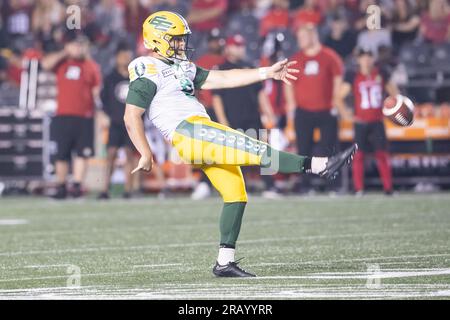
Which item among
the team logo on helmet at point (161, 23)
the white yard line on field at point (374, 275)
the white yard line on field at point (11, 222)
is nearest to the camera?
the white yard line on field at point (374, 275)

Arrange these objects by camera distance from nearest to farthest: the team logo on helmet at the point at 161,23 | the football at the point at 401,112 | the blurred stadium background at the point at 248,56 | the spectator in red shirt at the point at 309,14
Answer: the team logo on helmet at the point at 161,23 < the football at the point at 401,112 < the blurred stadium background at the point at 248,56 < the spectator in red shirt at the point at 309,14

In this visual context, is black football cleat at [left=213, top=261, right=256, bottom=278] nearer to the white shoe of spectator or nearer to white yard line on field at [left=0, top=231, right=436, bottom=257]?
white yard line on field at [left=0, top=231, right=436, bottom=257]

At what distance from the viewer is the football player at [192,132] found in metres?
8.32

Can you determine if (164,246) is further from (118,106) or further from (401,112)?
(118,106)

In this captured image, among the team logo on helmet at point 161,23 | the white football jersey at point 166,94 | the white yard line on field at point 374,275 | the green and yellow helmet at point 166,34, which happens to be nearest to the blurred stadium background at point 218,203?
the white yard line on field at point 374,275

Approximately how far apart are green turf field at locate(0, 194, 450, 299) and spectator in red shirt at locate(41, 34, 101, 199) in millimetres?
1301

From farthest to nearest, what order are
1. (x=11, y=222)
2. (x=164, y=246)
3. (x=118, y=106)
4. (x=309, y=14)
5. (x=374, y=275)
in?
(x=309, y=14), (x=118, y=106), (x=11, y=222), (x=164, y=246), (x=374, y=275)

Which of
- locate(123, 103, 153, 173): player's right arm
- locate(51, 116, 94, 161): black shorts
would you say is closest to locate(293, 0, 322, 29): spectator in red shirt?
locate(51, 116, 94, 161): black shorts

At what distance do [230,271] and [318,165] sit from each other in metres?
0.91

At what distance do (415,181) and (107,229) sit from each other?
7.09 m

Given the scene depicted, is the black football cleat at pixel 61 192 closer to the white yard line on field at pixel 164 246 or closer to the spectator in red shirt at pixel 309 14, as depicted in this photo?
the spectator in red shirt at pixel 309 14

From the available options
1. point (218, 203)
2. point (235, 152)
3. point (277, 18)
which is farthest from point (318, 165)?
point (277, 18)

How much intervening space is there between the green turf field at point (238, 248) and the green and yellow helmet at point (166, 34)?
1520 millimetres

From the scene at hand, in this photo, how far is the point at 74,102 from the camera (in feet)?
59.2
